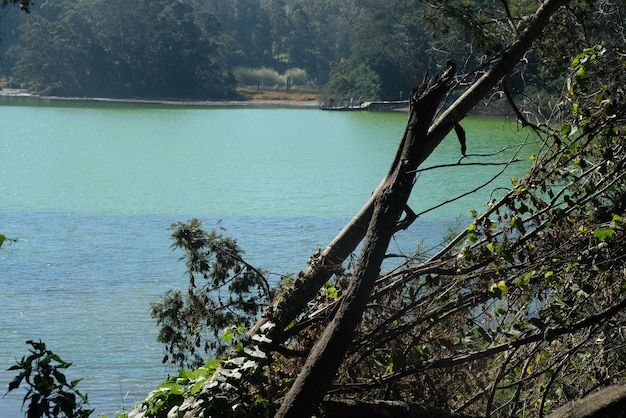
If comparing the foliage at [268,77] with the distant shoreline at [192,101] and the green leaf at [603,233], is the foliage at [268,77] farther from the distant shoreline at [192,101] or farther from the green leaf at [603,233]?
the green leaf at [603,233]

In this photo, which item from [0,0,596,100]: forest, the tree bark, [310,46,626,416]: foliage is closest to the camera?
the tree bark

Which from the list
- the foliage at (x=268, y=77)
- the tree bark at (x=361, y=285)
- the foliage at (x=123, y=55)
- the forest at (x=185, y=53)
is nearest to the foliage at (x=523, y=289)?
the tree bark at (x=361, y=285)

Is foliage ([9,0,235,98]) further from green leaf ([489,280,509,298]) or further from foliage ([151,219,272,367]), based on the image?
green leaf ([489,280,509,298])

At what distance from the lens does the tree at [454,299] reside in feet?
8.51

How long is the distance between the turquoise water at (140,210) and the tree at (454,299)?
0.74 meters

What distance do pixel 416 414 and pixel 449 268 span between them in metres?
0.45

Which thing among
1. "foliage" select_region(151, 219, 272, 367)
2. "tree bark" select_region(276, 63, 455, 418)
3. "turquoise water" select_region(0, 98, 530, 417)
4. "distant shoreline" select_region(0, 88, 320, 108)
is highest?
"tree bark" select_region(276, 63, 455, 418)

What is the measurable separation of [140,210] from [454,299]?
11.4 metres

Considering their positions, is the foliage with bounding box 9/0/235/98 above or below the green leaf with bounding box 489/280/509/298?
below

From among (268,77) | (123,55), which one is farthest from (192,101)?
(268,77)

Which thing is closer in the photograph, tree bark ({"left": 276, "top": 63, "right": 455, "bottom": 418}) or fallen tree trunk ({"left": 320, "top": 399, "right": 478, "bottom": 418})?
tree bark ({"left": 276, "top": 63, "right": 455, "bottom": 418})

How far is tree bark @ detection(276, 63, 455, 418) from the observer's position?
2.54 metres

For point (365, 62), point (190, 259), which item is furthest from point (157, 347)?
point (365, 62)

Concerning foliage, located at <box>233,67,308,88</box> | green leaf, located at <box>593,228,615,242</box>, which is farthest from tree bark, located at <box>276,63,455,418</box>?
foliage, located at <box>233,67,308,88</box>
